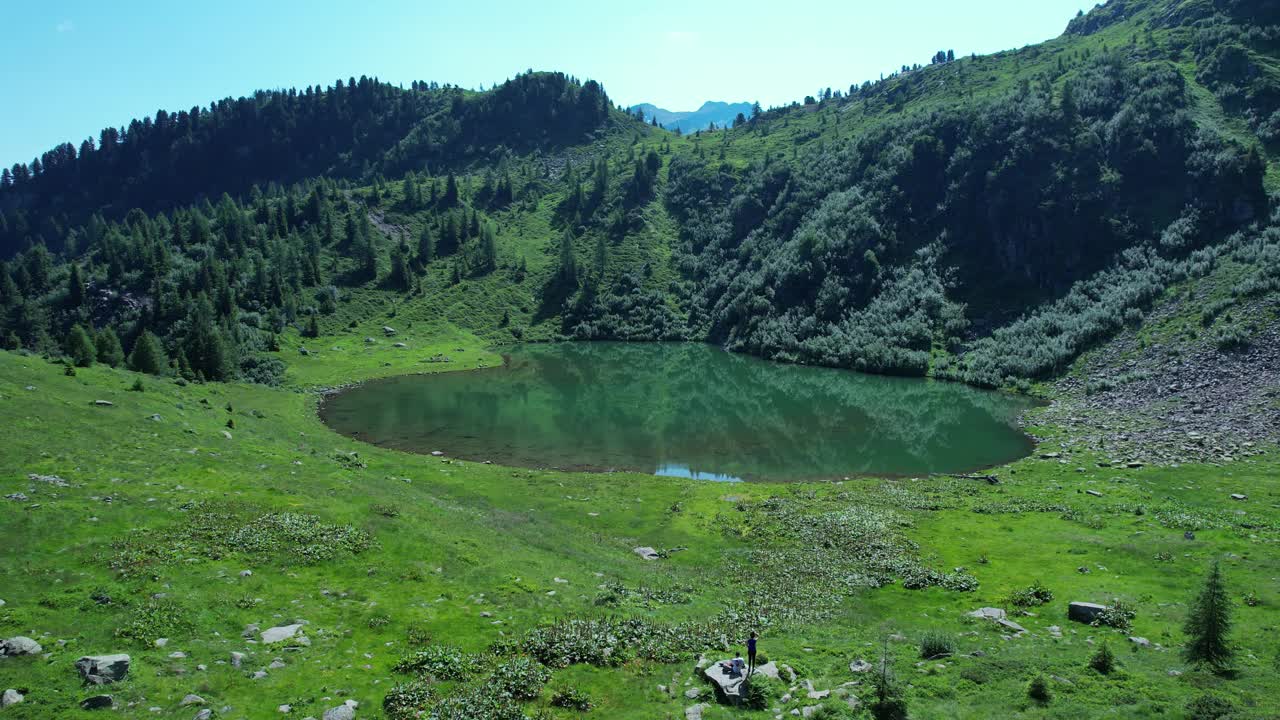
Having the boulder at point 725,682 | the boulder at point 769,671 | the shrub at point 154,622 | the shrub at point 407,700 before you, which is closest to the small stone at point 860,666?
the boulder at point 769,671

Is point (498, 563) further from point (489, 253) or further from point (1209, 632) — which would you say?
Result: point (489, 253)

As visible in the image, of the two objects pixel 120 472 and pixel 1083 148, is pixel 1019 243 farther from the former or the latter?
pixel 120 472

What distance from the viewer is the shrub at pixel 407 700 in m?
17.2

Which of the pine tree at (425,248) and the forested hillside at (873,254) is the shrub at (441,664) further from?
the pine tree at (425,248)

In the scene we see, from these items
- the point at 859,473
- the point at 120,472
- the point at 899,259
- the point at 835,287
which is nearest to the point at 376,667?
the point at 120,472

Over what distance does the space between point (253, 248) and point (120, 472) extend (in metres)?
147

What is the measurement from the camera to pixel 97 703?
15.6 m

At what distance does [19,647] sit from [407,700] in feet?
33.2

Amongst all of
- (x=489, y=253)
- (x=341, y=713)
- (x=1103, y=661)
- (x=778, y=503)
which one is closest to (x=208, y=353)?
(x=778, y=503)

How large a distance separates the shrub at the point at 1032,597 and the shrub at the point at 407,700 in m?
23.1

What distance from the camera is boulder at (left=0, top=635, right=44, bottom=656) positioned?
1686 cm

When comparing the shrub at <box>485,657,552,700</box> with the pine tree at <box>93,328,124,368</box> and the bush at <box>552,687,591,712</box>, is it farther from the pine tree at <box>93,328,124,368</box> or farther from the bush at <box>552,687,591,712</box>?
the pine tree at <box>93,328,124,368</box>

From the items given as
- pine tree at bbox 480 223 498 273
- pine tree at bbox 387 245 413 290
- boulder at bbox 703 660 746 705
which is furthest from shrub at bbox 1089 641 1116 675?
pine tree at bbox 480 223 498 273

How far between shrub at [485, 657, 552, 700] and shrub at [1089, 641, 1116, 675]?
16321mm
